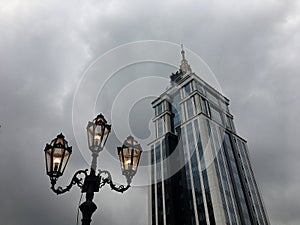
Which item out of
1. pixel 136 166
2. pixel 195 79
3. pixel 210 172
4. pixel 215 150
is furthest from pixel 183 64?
pixel 136 166

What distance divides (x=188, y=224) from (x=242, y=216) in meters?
9.97

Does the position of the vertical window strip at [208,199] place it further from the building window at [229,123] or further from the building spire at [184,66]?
the building spire at [184,66]

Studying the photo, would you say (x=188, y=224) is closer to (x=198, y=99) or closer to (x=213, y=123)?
(x=213, y=123)

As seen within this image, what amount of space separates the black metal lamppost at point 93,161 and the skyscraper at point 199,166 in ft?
130

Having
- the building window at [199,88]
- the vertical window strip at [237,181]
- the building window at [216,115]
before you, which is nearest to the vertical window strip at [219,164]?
the vertical window strip at [237,181]

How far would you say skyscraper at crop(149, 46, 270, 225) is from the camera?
148 feet

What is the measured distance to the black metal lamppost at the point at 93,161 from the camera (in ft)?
18.9

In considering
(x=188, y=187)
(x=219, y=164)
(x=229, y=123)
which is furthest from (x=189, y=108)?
(x=188, y=187)

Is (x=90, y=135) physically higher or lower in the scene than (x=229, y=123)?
lower

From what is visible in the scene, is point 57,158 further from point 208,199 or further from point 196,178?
point 196,178

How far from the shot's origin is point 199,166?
49375 mm

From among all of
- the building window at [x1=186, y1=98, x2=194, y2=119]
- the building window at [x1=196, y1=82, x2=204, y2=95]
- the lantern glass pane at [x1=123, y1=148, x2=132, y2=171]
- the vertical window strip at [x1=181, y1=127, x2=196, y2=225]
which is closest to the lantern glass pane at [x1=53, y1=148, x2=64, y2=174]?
the lantern glass pane at [x1=123, y1=148, x2=132, y2=171]

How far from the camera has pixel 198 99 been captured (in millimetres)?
60656

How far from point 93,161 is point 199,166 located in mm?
45639
